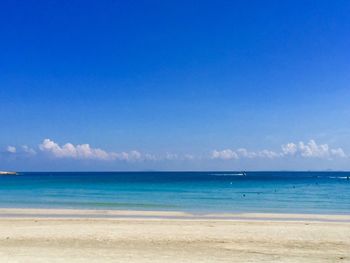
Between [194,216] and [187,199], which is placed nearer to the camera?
[194,216]

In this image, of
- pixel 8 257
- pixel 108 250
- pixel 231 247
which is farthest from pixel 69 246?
pixel 231 247

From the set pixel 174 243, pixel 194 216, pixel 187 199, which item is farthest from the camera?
pixel 187 199

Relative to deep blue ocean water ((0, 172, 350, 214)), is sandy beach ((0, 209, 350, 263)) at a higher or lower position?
higher

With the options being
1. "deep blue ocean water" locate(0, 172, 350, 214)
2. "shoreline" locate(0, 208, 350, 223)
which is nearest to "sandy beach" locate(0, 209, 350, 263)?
"shoreline" locate(0, 208, 350, 223)

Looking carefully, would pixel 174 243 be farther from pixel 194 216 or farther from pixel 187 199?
pixel 187 199

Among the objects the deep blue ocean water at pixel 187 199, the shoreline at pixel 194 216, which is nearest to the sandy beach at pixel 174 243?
the shoreline at pixel 194 216

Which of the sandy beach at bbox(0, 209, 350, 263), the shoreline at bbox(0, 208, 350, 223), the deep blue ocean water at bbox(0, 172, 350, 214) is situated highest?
the sandy beach at bbox(0, 209, 350, 263)

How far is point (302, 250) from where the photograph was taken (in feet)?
45.9

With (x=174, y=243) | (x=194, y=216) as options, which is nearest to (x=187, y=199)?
(x=194, y=216)

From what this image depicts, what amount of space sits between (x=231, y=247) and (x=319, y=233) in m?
5.77

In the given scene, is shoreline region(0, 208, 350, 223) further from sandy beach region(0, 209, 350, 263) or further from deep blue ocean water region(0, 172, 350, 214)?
sandy beach region(0, 209, 350, 263)

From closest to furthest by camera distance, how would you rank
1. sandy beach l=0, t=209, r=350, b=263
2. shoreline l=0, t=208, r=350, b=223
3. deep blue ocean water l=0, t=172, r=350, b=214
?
sandy beach l=0, t=209, r=350, b=263 < shoreline l=0, t=208, r=350, b=223 < deep blue ocean water l=0, t=172, r=350, b=214

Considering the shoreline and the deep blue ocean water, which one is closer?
the shoreline

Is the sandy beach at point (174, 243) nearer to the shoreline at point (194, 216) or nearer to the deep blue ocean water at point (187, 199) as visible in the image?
the shoreline at point (194, 216)
